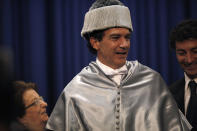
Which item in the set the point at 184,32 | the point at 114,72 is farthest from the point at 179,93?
the point at 114,72

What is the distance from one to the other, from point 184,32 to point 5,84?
2083 millimetres

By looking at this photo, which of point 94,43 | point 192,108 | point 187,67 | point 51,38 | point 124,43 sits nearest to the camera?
point 124,43

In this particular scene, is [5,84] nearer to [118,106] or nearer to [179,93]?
[118,106]

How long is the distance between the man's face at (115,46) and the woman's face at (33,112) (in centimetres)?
73

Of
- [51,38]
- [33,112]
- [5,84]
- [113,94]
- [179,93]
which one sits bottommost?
[33,112]

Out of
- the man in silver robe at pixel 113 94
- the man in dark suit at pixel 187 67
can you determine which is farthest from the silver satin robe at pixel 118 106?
the man in dark suit at pixel 187 67

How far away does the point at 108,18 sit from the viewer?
2.10m

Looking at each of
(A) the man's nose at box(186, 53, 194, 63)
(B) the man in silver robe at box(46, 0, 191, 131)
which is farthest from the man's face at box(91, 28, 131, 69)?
(A) the man's nose at box(186, 53, 194, 63)

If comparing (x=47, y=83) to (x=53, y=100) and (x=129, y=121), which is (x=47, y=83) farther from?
(x=129, y=121)

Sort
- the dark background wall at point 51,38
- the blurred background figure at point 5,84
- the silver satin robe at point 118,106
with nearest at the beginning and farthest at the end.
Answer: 1. the blurred background figure at point 5,84
2. the silver satin robe at point 118,106
3. the dark background wall at point 51,38

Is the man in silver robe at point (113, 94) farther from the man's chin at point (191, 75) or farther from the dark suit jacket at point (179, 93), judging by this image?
the man's chin at point (191, 75)

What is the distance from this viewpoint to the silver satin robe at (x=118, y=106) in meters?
2.03

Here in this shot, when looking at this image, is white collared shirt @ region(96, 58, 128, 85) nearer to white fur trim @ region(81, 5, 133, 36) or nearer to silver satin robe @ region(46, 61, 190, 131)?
silver satin robe @ region(46, 61, 190, 131)

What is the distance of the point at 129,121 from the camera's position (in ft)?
6.64
